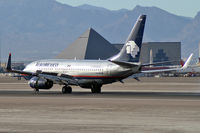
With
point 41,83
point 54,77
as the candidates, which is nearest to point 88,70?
point 54,77

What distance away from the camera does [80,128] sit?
1358 inches

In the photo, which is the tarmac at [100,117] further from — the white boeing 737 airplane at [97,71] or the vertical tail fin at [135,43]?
the vertical tail fin at [135,43]

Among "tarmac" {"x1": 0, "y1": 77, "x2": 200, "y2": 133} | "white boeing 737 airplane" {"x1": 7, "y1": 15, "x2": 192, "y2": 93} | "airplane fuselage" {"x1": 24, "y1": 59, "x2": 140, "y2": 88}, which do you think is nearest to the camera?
"tarmac" {"x1": 0, "y1": 77, "x2": 200, "y2": 133}

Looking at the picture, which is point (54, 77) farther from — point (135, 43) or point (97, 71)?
point (135, 43)

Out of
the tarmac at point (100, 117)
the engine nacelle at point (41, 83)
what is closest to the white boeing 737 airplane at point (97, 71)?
the engine nacelle at point (41, 83)

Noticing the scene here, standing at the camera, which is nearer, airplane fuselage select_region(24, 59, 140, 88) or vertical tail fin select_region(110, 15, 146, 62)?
airplane fuselage select_region(24, 59, 140, 88)

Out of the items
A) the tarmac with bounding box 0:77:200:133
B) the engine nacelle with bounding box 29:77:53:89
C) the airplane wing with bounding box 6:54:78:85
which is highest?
the airplane wing with bounding box 6:54:78:85

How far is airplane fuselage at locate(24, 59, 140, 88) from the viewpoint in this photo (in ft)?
228

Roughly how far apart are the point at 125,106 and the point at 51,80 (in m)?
22.2

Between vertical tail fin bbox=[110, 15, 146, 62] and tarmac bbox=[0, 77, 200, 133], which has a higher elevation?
vertical tail fin bbox=[110, 15, 146, 62]

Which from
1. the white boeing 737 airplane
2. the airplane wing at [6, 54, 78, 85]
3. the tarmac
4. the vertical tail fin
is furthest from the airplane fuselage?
the tarmac

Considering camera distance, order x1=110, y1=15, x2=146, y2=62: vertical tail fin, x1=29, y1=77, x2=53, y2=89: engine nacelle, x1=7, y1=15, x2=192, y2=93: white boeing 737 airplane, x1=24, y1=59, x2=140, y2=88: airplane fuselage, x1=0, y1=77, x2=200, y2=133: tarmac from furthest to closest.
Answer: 1. x1=110, y1=15, x2=146, y2=62: vertical tail fin
2. x1=29, y1=77, x2=53, y2=89: engine nacelle
3. x1=24, y1=59, x2=140, y2=88: airplane fuselage
4. x1=7, y1=15, x2=192, y2=93: white boeing 737 airplane
5. x1=0, y1=77, x2=200, y2=133: tarmac

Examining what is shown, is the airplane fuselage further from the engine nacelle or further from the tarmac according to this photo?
the tarmac

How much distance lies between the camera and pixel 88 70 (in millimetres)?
72250
